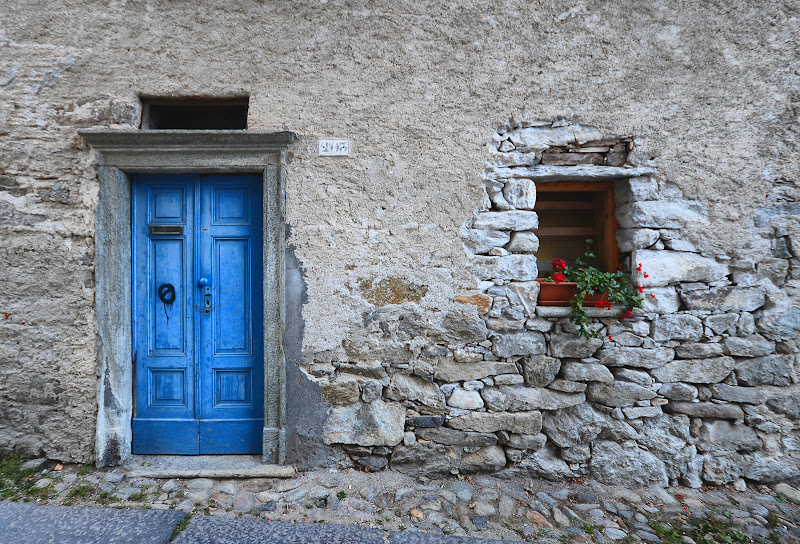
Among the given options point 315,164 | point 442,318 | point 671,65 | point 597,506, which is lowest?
point 597,506

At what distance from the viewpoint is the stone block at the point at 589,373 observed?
266 cm

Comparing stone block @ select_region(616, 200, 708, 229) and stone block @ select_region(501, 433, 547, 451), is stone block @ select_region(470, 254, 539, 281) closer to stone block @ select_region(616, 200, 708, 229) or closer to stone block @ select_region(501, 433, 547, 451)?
stone block @ select_region(616, 200, 708, 229)

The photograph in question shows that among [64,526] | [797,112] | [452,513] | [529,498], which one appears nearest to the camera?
[64,526]

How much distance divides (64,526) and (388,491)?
1672 mm

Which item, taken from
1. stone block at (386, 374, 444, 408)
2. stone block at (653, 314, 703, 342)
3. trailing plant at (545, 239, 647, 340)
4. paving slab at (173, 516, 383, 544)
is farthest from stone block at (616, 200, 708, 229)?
paving slab at (173, 516, 383, 544)

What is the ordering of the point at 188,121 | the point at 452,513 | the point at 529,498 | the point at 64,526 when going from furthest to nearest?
the point at 188,121 → the point at 529,498 → the point at 452,513 → the point at 64,526

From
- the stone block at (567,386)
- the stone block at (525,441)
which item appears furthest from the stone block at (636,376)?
the stone block at (525,441)

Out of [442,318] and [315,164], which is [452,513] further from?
[315,164]

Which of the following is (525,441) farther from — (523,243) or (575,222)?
(575,222)

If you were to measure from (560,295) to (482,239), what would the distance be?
64 cm

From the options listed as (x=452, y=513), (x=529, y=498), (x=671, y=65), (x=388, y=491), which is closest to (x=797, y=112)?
(x=671, y=65)

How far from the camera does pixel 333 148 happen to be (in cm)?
268

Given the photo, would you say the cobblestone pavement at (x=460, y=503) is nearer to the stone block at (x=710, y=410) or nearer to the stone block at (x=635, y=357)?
the stone block at (x=710, y=410)

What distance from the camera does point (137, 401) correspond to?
9.26 feet
